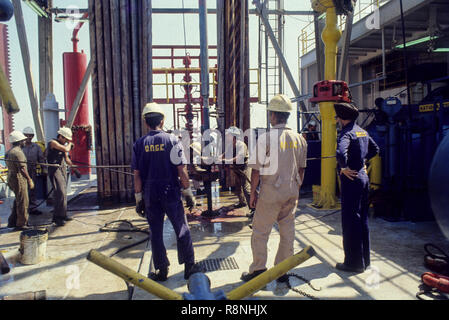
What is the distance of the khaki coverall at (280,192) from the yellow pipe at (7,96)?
2385 mm

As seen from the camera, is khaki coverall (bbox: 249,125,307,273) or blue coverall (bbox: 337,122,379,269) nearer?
khaki coverall (bbox: 249,125,307,273)

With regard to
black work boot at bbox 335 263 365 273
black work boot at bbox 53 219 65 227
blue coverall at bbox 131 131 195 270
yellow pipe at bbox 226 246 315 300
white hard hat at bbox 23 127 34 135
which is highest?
white hard hat at bbox 23 127 34 135

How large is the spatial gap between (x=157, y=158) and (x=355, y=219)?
2.57 metres

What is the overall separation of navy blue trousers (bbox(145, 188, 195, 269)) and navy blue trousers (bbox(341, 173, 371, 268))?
6.55 feet

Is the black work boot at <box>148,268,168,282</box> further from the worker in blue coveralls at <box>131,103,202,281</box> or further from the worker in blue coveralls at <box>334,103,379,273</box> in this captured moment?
the worker in blue coveralls at <box>334,103,379,273</box>

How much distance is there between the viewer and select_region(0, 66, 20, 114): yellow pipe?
2232mm

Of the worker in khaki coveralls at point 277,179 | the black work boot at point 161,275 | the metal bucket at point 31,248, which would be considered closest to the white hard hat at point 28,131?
the metal bucket at point 31,248

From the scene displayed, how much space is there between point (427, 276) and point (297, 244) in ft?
6.81

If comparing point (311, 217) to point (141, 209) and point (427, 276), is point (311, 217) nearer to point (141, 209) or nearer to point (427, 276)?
point (427, 276)

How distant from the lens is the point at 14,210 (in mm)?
6965

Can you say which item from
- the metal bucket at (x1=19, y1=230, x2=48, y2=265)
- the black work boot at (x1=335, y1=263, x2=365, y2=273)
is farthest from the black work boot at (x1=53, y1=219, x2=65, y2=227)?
the black work boot at (x1=335, y1=263, x2=365, y2=273)

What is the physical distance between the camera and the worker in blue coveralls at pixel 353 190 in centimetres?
420

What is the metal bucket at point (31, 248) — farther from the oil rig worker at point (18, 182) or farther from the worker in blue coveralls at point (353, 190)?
the worker in blue coveralls at point (353, 190)
